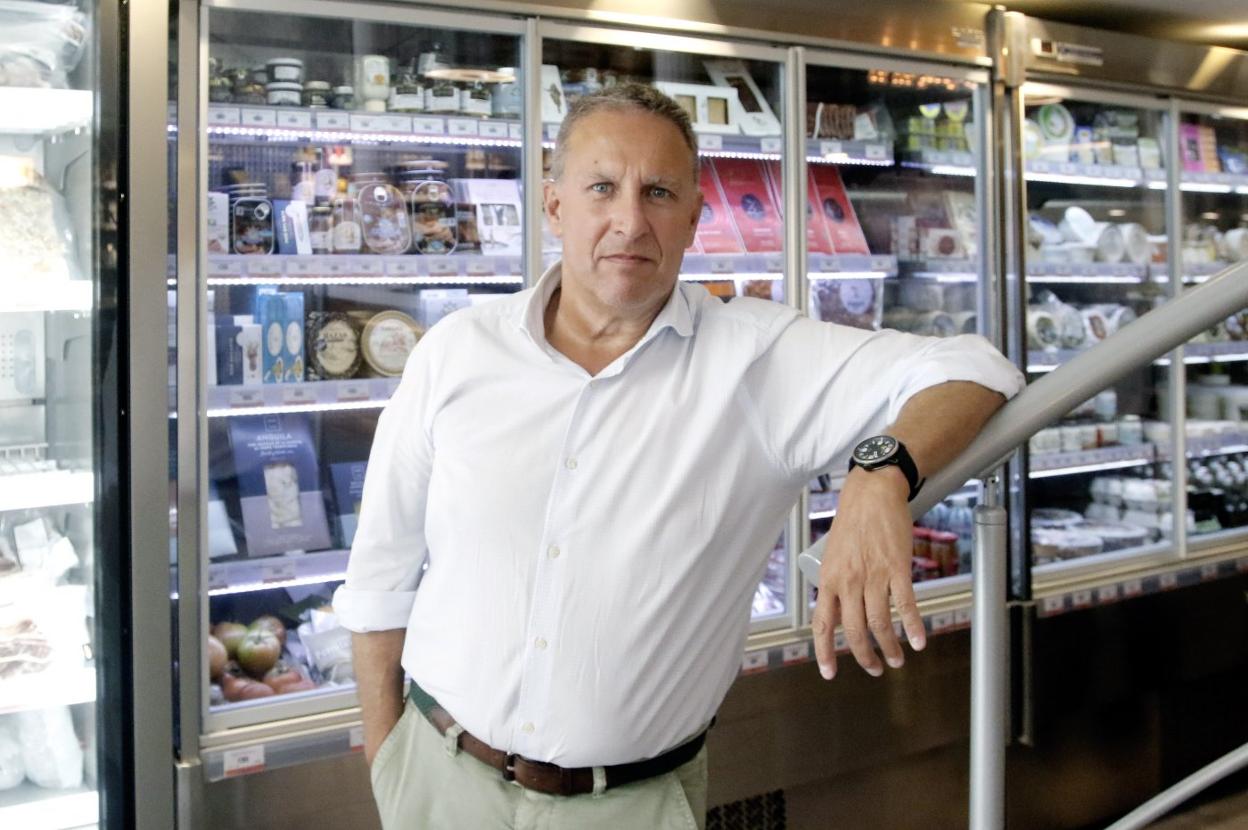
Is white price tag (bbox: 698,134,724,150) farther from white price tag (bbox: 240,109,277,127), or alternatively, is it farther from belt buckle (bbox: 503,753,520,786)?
belt buckle (bbox: 503,753,520,786)

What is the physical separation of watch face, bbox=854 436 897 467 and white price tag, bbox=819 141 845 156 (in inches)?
99.5

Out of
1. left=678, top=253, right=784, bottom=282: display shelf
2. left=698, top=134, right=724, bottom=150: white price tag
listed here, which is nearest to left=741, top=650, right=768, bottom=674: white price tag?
left=678, top=253, right=784, bottom=282: display shelf

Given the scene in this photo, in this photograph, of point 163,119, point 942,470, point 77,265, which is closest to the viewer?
point 942,470

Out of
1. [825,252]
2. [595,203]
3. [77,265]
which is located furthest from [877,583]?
[825,252]

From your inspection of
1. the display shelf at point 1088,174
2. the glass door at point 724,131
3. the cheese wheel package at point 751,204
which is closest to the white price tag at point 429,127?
the glass door at point 724,131

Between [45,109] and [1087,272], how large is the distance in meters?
3.08

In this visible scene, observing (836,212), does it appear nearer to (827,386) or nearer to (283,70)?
(283,70)

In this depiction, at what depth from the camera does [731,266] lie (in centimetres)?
331

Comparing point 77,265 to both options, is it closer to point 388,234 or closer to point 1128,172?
point 388,234

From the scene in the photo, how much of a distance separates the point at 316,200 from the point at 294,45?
1.17 ft

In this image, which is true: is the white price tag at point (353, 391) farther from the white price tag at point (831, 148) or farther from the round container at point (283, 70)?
the white price tag at point (831, 148)

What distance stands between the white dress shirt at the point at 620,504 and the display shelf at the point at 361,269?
1.07m

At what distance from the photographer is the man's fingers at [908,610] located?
3.10 ft

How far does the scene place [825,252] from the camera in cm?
371
